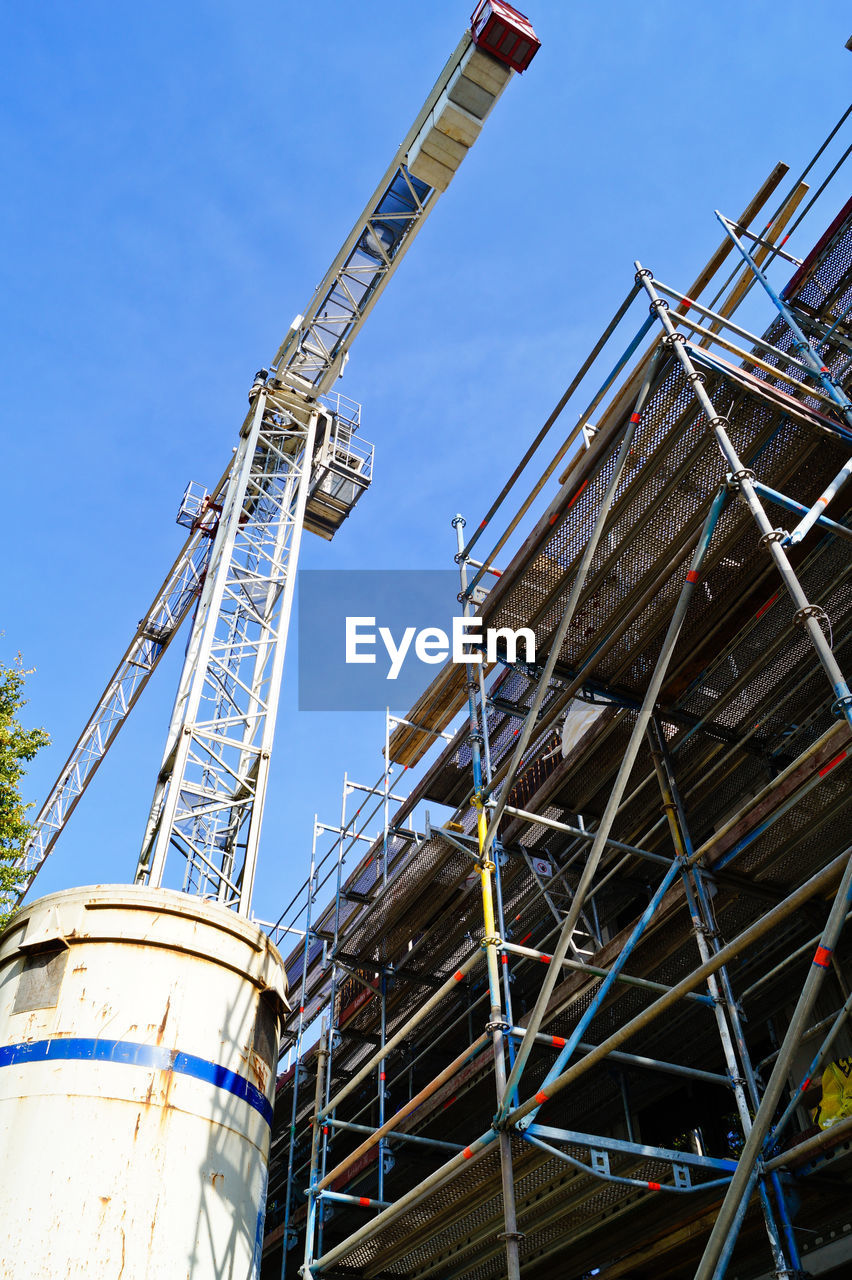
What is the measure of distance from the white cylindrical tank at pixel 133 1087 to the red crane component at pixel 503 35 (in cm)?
1793

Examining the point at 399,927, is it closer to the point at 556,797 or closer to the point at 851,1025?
the point at 556,797

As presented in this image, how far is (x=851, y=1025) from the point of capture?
844 centimetres

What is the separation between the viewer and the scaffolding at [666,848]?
6.58m

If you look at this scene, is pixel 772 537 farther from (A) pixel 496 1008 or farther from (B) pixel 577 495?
(A) pixel 496 1008

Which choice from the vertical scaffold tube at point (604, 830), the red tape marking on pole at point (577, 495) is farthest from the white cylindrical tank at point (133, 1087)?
the red tape marking on pole at point (577, 495)

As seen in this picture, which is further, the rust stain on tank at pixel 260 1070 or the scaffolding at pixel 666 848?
the rust stain on tank at pixel 260 1070

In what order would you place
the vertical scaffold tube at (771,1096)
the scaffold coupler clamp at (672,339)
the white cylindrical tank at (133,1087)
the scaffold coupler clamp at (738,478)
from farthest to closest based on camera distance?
the scaffold coupler clamp at (672,339)
the white cylindrical tank at (133,1087)
the scaffold coupler clamp at (738,478)
the vertical scaffold tube at (771,1096)

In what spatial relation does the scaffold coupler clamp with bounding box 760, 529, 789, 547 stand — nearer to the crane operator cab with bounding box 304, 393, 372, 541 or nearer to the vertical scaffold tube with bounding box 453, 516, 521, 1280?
the vertical scaffold tube with bounding box 453, 516, 521, 1280

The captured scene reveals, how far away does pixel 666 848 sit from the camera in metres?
10.5

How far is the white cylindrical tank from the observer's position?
716 cm

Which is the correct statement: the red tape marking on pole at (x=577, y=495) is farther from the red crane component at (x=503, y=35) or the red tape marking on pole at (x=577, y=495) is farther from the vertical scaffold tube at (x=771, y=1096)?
the red crane component at (x=503, y=35)

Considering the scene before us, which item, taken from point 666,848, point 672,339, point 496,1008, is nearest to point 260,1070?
point 496,1008

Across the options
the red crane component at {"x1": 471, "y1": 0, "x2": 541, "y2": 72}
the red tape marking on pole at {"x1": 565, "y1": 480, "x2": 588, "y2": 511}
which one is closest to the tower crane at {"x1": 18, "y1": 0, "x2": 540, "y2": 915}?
the red crane component at {"x1": 471, "y1": 0, "x2": 541, "y2": 72}

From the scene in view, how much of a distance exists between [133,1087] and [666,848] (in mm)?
5486
